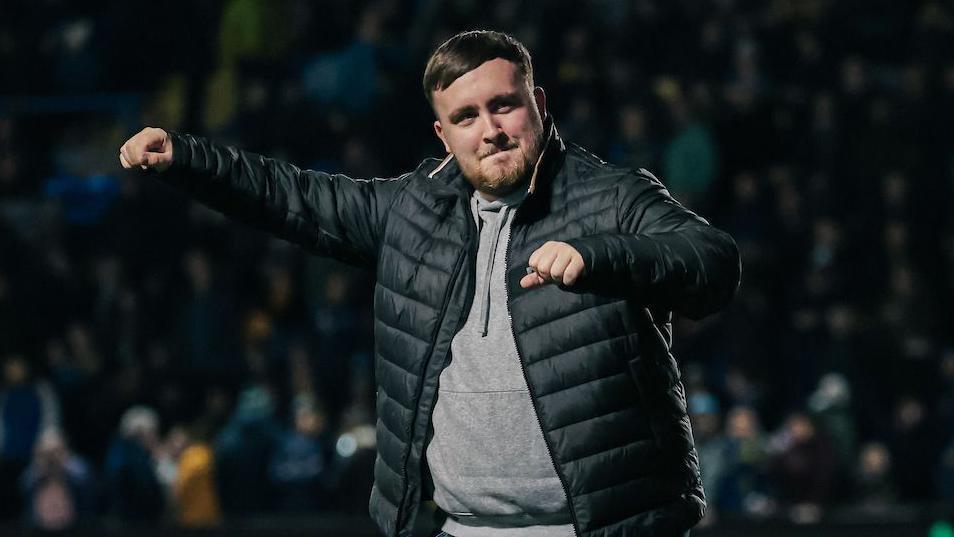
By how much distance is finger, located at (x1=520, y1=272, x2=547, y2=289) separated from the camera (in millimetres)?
3180

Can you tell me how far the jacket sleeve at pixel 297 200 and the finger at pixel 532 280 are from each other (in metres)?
0.72

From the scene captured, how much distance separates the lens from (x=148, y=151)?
12.2 feet

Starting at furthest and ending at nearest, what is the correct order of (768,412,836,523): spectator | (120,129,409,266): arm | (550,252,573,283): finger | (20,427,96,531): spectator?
(20,427,96,531): spectator < (768,412,836,523): spectator < (120,129,409,266): arm < (550,252,573,283): finger

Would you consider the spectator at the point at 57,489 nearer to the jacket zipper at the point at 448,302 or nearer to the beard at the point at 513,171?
the jacket zipper at the point at 448,302

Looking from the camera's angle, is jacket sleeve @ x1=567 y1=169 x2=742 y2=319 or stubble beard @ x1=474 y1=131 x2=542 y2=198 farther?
stubble beard @ x1=474 y1=131 x2=542 y2=198

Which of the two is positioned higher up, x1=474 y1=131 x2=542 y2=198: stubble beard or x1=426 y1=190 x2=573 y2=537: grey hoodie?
x1=474 y1=131 x2=542 y2=198: stubble beard

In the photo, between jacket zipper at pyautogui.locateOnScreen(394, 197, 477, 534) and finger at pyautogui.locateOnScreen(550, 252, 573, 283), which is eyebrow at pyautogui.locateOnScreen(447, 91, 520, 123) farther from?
finger at pyautogui.locateOnScreen(550, 252, 573, 283)

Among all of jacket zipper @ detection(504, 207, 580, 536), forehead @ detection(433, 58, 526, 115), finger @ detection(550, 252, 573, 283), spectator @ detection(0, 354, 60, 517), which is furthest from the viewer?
spectator @ detection(0, 354, 60, 517)

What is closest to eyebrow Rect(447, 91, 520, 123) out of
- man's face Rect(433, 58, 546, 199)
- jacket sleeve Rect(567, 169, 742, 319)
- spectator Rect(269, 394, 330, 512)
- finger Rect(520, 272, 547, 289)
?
man's face Rect(433, 58, 546, 199)

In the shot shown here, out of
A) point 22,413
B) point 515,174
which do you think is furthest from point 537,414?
point 22,413

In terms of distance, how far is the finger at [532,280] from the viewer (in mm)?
3180

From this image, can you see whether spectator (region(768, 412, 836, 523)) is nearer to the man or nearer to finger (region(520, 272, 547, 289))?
the man

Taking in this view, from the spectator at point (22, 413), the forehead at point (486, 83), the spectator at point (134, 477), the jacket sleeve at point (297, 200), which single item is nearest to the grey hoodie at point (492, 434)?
the forehead at point (486, 83)

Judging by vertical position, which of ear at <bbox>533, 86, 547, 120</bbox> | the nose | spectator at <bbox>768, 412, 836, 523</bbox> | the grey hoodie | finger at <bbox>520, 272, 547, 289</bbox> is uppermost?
ear at <bbox>533, 86, 547, 120</bbox>
